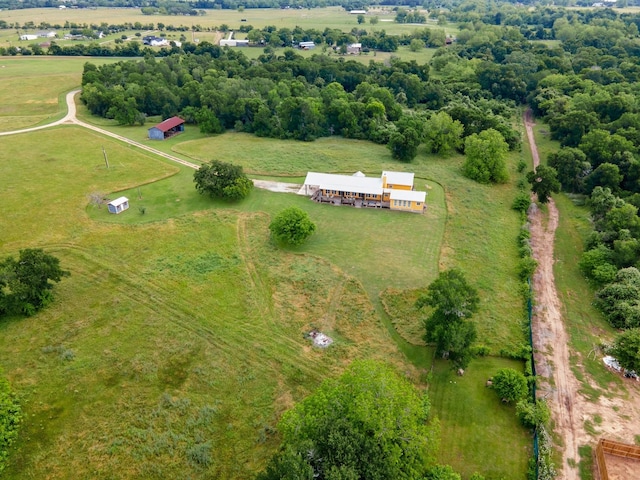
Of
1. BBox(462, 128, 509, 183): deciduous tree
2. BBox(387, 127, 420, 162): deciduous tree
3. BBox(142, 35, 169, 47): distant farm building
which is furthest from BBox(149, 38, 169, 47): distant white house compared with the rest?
BBox(462, 128, 509, 183): deciduous tree

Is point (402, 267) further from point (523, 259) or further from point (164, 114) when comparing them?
point (164, 114)

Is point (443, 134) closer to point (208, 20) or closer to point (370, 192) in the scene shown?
point (370, 192)

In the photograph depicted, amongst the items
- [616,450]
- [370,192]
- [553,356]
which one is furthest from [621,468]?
[370,192]

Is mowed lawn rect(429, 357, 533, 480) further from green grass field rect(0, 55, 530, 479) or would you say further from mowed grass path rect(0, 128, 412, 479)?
mowed grass path rect(0, 128, 412, 479)

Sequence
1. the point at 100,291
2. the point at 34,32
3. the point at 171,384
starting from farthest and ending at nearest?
the point at 34,32
the point at 100,291
the point at 171,384

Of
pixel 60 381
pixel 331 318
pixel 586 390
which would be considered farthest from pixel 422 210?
pixel 60 381

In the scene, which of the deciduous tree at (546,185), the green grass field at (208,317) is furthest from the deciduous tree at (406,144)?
the deciduous tree at (546,185)
